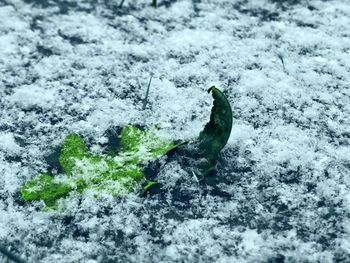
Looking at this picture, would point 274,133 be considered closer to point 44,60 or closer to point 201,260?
point 201,260

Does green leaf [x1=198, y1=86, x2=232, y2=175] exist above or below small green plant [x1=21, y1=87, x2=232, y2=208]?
above

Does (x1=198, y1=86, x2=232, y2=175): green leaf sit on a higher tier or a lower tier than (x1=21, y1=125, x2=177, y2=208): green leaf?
higher

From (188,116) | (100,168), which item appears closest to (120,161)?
(100,168)

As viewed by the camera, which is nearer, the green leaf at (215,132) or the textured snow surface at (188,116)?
the textured snow surface at (188,116)

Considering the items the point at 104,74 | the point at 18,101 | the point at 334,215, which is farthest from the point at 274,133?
the point at 18,101

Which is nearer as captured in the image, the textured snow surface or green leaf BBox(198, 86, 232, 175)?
the textured snow surface
